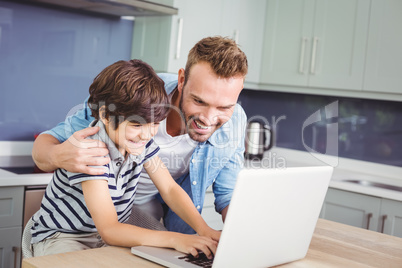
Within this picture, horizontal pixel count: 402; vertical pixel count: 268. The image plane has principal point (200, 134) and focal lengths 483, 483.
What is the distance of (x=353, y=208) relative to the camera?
2732 mm

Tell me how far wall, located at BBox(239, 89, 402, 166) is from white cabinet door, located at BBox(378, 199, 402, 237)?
63 cm

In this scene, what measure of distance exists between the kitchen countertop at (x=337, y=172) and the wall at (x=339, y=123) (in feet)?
0.17

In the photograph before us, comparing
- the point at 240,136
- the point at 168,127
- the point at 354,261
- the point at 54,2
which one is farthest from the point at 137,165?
the point at 54,2

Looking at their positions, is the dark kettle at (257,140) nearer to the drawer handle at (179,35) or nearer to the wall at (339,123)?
the wall at (339,123)

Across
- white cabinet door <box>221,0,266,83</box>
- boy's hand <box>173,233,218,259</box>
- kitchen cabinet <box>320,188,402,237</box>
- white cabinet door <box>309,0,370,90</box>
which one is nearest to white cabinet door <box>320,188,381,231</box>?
kitchen cabinet <box>320,188,402,237</box>

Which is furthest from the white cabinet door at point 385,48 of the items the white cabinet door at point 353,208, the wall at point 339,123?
the white cabinet door at point 353,208

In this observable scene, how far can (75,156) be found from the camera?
129 cm

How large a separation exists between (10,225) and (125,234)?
1203 mm

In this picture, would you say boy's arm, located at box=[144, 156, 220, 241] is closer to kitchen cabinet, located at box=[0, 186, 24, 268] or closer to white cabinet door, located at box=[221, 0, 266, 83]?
kitchen cabinet, located at box=[0, 186, 24, 268]

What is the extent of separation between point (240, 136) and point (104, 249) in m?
0.85

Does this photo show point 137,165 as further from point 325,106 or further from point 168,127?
point 325,106

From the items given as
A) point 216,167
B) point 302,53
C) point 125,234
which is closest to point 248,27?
point 302,53

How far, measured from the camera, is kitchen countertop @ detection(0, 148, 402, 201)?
2174mm

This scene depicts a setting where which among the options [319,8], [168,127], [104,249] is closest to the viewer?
[104,249]
